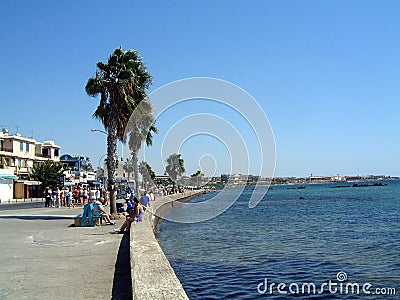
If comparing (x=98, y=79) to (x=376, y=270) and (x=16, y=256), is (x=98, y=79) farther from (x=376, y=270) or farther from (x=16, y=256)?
(x=376, y=270)

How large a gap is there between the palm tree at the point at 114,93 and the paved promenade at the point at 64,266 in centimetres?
739

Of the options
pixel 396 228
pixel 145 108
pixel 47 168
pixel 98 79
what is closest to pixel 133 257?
pixel 98 79

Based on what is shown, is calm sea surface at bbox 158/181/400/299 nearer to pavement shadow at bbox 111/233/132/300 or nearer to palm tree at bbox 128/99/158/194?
pavement shadow at bbox 111/233/132/300

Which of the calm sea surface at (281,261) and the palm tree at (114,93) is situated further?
the palm tree at (114,93)

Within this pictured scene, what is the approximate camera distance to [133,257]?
8.77m

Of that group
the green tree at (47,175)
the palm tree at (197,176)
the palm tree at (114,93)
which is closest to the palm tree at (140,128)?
the palm tree at (114,93)

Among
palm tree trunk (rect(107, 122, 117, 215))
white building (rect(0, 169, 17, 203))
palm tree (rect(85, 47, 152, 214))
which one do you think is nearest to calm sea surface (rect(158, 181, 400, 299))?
palm tree trunk (rect(107, 122, 117, 215))

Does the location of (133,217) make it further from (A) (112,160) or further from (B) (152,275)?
(B) (152,275)

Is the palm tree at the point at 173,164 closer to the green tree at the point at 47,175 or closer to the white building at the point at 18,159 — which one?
the green tree at the point at 47,175

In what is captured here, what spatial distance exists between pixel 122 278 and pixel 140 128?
25159 millimetres

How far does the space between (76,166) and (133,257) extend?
3258 inches

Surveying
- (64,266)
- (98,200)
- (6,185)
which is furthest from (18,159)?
(64,266)

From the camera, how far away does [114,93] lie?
21.6 meters

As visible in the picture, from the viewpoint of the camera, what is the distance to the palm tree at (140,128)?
77.2ft
